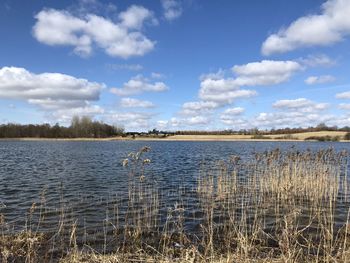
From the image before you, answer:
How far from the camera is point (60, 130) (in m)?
130

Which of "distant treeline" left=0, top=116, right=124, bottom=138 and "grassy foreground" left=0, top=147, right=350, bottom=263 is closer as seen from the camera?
"grassy foreground" left=0, top=147, right=350, bottom=263

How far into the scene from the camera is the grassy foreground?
7.88m

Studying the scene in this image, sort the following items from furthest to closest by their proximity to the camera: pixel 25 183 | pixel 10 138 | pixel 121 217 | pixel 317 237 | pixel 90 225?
pixel 10 138, pixel 25 183, pixel 121 217, pixel 90 225, pixel 317 237

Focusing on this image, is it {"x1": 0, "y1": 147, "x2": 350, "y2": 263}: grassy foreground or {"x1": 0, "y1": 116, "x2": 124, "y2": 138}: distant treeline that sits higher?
{"x1": 0, "y1": 116, "x2": 124, "y2": 138}: distant treeline

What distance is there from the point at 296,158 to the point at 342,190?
2.94 m

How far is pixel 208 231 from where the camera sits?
1012cm

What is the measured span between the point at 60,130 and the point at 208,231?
126m

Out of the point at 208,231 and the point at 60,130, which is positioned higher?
the point at 60,130

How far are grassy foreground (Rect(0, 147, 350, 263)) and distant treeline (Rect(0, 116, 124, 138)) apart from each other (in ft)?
371

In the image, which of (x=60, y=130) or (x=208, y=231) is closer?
(x=208, y=231)

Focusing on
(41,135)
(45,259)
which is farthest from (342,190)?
(41,135)

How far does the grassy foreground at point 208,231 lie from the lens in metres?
7.88

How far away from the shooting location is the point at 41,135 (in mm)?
127188

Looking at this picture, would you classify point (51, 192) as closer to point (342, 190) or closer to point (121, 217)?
point (121, 217)
